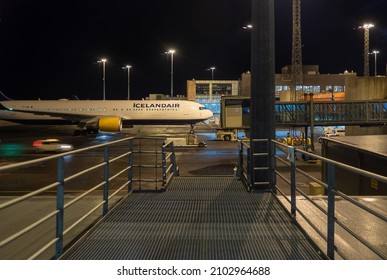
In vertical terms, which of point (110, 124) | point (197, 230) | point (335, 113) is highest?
point (335, 113)

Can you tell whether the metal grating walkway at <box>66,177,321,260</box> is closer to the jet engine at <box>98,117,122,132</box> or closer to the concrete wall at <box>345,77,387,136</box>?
the jet engine at <box>98,117,122,132</box>

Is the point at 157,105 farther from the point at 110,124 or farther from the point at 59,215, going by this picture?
the point at 59,215

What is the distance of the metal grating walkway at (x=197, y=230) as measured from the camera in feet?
16.4

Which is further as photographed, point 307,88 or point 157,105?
point 307,88

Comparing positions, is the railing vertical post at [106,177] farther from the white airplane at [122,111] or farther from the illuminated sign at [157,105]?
the illuminated sign at [157,105]

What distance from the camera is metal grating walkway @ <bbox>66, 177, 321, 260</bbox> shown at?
4.99m

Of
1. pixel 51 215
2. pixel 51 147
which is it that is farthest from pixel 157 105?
pixel 51 215

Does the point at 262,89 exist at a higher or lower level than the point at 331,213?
higher

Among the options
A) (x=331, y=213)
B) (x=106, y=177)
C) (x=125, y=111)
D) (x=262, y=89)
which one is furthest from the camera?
(x=125, y=111)

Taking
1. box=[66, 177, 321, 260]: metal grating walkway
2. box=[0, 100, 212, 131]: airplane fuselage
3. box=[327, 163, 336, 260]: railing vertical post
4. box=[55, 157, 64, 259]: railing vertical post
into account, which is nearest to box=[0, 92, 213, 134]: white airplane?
box=[0, 100, 212, 131]: airplane fuselage

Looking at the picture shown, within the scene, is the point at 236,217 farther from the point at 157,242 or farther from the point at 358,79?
the point at 358,79

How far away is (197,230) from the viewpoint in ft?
20.0

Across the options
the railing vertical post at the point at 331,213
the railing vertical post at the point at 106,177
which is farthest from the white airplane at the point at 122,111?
the railing vertical post at the point at 331,213

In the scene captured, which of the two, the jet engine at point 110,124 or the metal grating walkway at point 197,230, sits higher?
the jet engine at point 110,124
